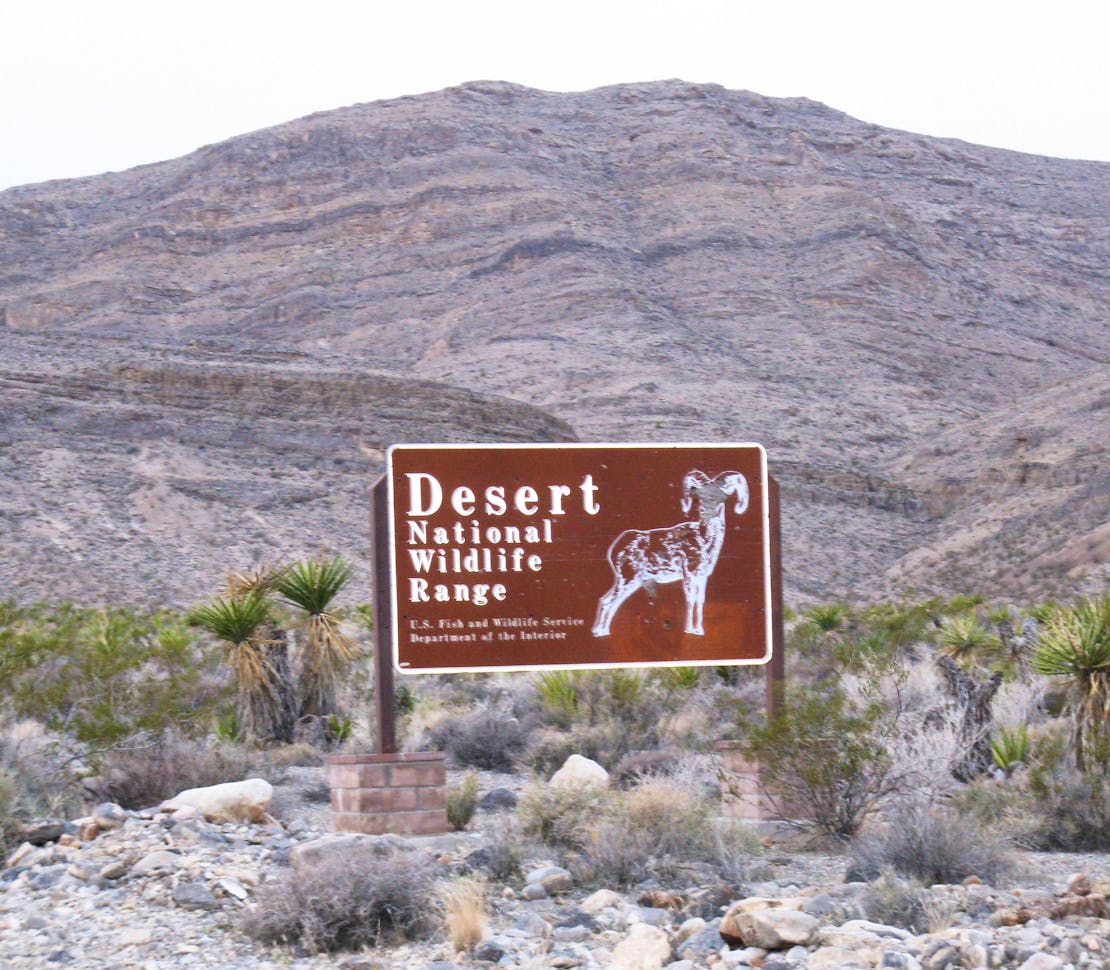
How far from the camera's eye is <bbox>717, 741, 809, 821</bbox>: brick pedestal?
11.7 meters

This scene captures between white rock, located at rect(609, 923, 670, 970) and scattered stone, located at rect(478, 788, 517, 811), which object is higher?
scattered stone, located at rect(478, 788, 517, 811)

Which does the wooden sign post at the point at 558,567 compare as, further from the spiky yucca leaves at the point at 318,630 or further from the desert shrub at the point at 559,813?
the spiky yucca leaves at the point at 318,630

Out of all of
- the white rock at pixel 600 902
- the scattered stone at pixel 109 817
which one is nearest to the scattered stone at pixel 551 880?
the white rock at pixel 600 902

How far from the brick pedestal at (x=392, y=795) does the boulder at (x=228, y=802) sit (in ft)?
1.80

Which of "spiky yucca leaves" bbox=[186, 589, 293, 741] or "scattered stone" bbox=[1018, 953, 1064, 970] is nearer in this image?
"scattered stone" bbox=[1018, 953, 1064, 970]

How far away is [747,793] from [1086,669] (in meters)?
2.97

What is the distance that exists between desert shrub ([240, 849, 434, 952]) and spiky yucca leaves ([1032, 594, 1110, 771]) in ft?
18.7

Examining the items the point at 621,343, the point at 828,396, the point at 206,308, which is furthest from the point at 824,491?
the point at 206,308

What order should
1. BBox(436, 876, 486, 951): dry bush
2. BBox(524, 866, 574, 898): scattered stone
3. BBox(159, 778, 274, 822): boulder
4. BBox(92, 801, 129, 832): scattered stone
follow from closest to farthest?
BBox(436, 876, 486, 951): dry bush → BBox(524, 866, 574, 898): scattered stone → BBox(92, 801, 129, 832): scattered stone → BBox(159, 778, 274, 822): boulder

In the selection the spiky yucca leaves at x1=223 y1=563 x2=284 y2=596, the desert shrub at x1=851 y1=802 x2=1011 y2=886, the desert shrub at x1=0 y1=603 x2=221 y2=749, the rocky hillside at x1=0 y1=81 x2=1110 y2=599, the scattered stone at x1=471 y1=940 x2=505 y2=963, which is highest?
the rocky hillside at x1=0 y1=81 x2=1110 y2=599

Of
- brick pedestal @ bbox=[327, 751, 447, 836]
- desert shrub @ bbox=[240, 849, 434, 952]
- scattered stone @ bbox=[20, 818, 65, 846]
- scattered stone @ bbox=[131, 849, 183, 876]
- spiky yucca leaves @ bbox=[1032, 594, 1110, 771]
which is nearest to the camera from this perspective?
desert shrub @ bbox=[240, 849, 434, 952]

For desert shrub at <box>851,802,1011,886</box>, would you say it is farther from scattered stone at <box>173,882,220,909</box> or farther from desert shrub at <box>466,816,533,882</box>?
scattered stone at <box>173,882,220,909</box>

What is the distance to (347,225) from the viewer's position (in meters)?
88.4

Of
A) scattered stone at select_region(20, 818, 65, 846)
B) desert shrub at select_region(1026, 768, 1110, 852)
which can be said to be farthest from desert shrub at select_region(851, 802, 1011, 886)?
scattered stone at select_region(20, 818, 65, 846)
